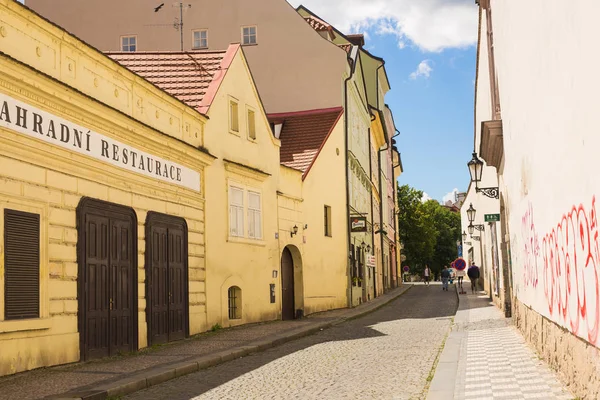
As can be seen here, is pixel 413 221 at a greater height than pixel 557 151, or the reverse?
pixel 413 221

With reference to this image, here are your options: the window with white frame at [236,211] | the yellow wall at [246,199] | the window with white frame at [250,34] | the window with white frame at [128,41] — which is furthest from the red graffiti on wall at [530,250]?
the window with white frame at [128,41]

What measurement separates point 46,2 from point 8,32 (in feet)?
81.0

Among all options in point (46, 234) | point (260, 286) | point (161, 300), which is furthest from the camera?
point (260, 286)

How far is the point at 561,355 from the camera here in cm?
955

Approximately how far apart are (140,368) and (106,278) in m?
2.72

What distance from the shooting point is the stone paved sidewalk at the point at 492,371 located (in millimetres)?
9078

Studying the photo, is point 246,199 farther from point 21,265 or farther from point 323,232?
point 21,265

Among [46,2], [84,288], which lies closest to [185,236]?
[84,288]

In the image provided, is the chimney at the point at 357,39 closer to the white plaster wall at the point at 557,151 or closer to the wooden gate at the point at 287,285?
the wooden gate at the point at 287,285

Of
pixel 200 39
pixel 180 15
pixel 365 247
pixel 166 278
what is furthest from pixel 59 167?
pixel 365 247

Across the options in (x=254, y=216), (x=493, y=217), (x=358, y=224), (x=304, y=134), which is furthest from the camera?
(x=358, y=224)

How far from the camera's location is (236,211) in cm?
2197

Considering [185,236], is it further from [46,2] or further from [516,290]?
[46,2]

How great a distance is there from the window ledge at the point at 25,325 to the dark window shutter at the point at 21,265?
0.09 metres
